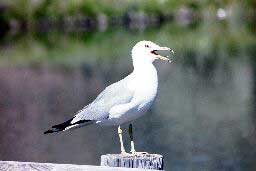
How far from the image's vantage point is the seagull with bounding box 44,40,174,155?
24.0 ft

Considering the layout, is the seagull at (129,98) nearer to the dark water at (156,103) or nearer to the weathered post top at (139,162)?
the weathered post top at (139,162)

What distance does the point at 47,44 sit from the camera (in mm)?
47156

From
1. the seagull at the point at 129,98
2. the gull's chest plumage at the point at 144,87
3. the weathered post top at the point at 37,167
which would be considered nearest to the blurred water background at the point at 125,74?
the seagull at the point at 129,98

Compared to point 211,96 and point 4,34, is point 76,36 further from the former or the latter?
point 211,96

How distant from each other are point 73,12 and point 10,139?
42841 mm

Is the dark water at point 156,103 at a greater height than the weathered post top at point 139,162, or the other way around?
the dark water at point 156,103

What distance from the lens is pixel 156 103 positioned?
73.4 feet

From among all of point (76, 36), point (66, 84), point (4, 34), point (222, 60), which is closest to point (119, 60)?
point (222, 60)

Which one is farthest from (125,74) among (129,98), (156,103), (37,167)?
(37,167)

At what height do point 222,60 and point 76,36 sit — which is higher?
point 76,36

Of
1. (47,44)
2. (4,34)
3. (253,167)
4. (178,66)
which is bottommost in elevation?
(253,167)

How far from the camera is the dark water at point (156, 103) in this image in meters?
16.6

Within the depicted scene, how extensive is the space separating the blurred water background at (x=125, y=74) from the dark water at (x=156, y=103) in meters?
0.03

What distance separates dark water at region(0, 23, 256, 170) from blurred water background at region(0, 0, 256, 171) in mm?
26
